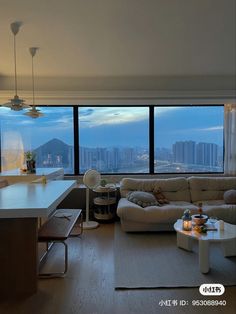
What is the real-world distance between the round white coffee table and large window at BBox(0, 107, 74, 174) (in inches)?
113

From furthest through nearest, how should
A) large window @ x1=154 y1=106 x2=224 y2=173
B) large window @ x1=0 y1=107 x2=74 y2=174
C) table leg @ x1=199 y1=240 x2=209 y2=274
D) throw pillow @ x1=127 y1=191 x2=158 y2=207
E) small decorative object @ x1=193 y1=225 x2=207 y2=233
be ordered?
large window @ x1=154 y1=106 x2=224 y2=173 → large window @ x1=0 y1=107 x2=74 y2=174 → throw pillow @ x1=127 y1=191 x2=158 y2=207 → small decorative object @ x1=193 y1=225 x2=207 y2=233 → table leg @ x1=199 y1=240 x2=209 y2=274

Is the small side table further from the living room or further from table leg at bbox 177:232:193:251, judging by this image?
table leg at bbox 177:232:193:251

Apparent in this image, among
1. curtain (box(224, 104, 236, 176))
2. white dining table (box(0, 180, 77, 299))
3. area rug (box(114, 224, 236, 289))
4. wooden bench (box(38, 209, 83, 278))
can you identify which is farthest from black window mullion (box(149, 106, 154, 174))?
white dining table (box(0, 180, 77, 299))

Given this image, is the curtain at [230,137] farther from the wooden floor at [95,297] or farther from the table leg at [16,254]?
the table leg at [16,254]

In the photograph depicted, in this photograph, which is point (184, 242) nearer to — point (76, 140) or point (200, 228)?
point (200, 228)

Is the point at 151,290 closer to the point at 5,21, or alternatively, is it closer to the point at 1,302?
the point at 1,302

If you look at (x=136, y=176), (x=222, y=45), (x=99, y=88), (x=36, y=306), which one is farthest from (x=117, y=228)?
(x=222, y=45)

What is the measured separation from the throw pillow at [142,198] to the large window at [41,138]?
5.45 ft

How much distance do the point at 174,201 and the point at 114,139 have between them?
1742 mm

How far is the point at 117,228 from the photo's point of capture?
4.35 m

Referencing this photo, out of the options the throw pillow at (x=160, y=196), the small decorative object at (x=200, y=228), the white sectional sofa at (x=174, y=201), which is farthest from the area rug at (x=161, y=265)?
the throw pillow at (x=160, y=196)

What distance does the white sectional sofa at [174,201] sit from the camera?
A: 3.93m

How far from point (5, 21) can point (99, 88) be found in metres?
2.47

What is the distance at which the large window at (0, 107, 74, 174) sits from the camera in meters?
5.22
